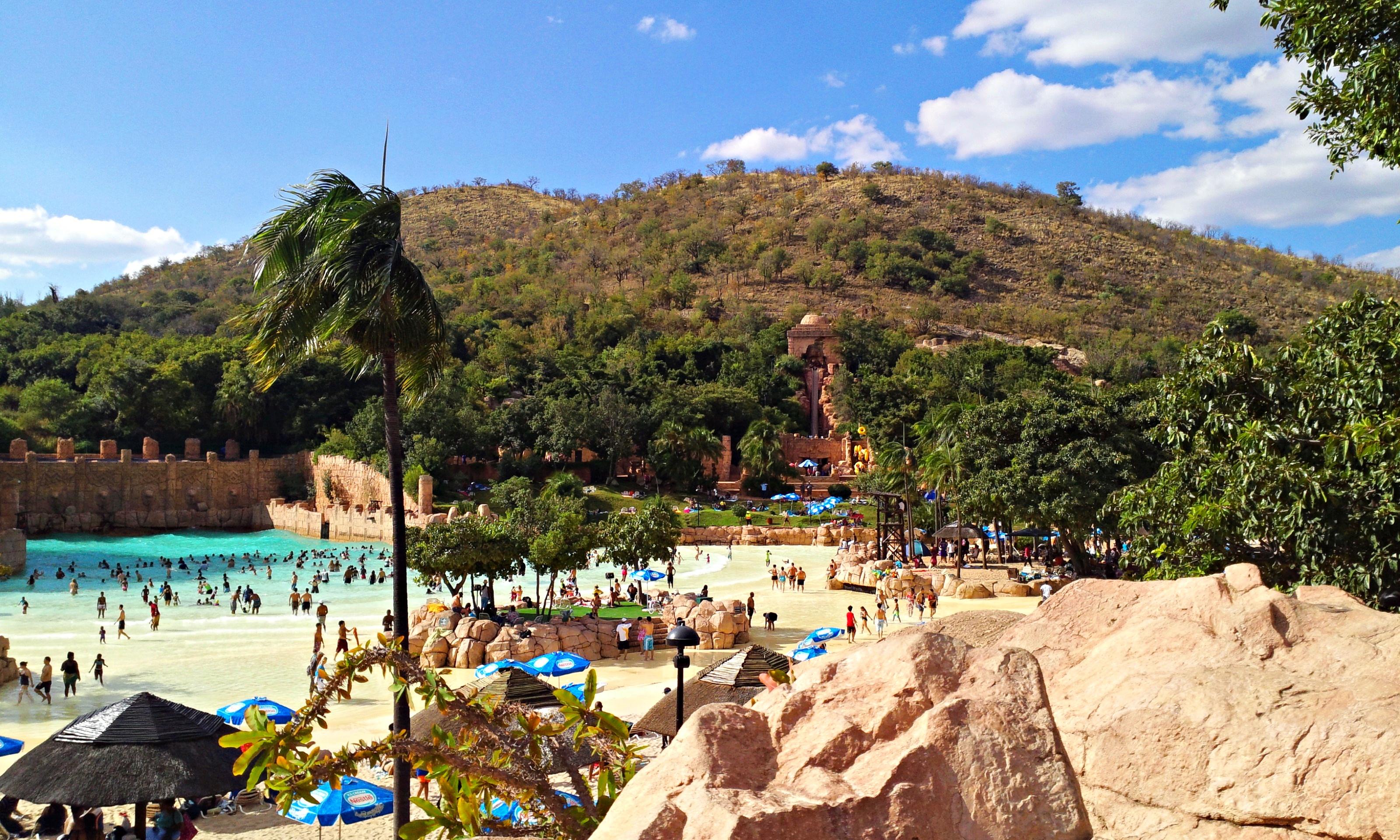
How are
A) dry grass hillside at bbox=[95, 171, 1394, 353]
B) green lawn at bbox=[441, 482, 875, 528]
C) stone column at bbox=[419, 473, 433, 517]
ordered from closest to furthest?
green lawn at bbox=[441, 482, 875, 528] → stone column at bbox=[419, 473, 433, 517] → dry grass hillside at bbox=[95, 171, 1394, 353]

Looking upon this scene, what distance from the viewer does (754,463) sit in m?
63.0

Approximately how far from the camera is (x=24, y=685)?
68.9ft

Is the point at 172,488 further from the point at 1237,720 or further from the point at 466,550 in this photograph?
the point at 1237,720

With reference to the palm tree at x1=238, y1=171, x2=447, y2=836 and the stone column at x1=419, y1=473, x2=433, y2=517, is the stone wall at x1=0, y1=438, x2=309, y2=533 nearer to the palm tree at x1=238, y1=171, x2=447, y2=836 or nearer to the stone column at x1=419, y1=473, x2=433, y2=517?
the stone column at x1=419, y1=473, x2=433, y2=517

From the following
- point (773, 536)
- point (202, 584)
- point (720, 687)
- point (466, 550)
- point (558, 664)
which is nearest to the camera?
point (720, 687)

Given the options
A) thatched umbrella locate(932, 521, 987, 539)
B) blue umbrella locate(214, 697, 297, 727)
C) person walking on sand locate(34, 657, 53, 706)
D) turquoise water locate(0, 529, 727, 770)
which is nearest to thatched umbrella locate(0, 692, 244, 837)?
blue umbrella locate(214, 697, 297, 727)

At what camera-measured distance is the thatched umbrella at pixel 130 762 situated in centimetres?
961

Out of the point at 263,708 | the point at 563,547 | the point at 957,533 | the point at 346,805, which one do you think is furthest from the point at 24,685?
the point at 957,533

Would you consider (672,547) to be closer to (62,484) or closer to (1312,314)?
(62,484)

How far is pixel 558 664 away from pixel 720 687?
498 centimetres

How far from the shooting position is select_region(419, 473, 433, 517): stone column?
55875mm

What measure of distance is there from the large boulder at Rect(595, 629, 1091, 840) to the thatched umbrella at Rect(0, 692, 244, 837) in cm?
713

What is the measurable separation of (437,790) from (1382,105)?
1439cm

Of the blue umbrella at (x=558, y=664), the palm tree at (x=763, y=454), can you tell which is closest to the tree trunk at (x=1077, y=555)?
the blue umbrella at (x=558, y=664)
